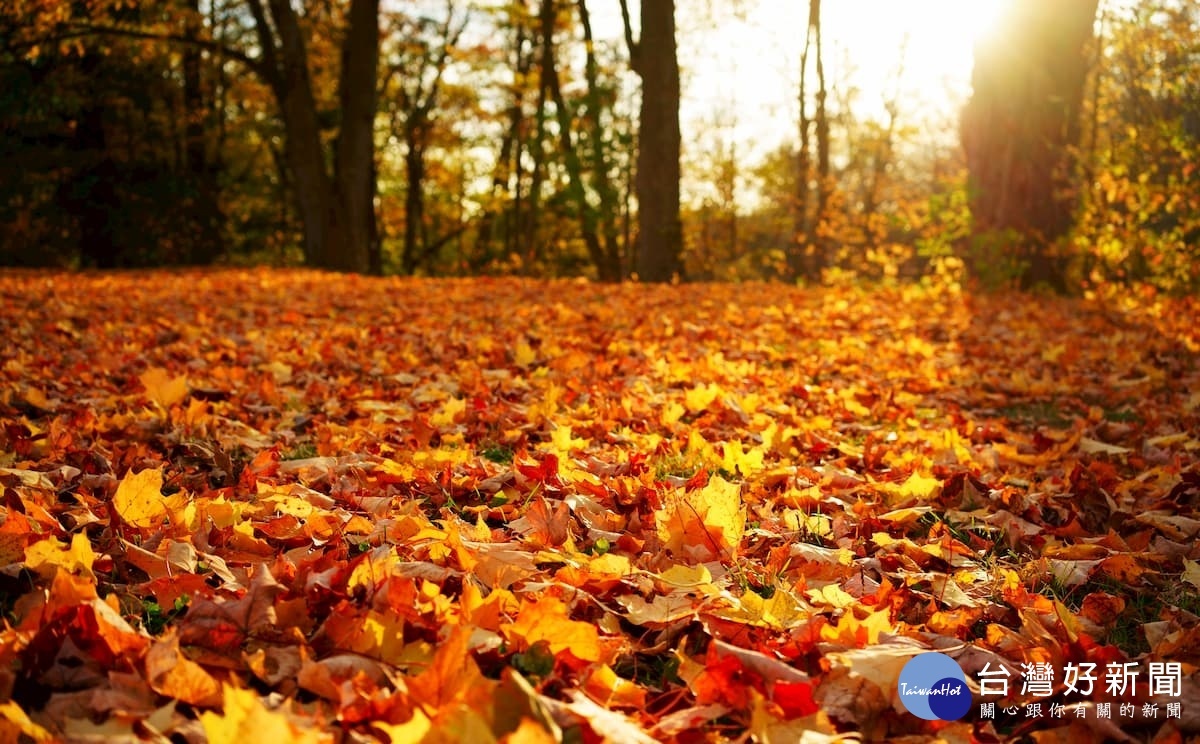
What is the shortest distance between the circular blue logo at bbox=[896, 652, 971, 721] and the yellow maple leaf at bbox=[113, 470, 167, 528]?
1.65 metres

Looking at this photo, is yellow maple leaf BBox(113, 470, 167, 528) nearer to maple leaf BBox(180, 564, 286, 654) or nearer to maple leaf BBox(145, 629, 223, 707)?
maple leaf BBox(180, 564, 286, 654)

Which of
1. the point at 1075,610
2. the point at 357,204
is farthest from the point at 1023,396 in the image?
the point at 357,204

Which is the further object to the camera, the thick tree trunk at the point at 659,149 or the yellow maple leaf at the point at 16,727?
the thick tree trunk at the point at 659,149

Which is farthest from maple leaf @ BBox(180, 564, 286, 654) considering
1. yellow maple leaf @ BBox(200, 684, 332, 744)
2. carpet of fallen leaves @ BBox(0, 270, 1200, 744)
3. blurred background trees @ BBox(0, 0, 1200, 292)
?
blurred background trees @ BBox(0, 0, 1200, 292)

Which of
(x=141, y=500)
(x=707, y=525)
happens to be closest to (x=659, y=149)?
(x=707, y=525)

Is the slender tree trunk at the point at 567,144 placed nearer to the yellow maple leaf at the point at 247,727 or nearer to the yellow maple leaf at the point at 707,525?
the yellow maple leaf at the point at 707,525

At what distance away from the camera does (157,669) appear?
4.40ft

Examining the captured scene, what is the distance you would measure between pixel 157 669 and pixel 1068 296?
11266 mm

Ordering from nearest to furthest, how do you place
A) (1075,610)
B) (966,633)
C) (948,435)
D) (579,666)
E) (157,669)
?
(157,669) → (579,666) → (966,633) → (1075,610) → (948,435)

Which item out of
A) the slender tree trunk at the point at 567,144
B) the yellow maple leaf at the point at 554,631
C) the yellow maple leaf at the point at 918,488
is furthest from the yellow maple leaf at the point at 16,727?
the slender tree trunk at the point at 567,144

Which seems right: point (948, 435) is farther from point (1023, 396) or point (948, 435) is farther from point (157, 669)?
point (157, 669)

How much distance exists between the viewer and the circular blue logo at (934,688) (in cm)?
151

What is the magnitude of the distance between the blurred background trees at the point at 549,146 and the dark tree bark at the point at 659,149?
0.13ft

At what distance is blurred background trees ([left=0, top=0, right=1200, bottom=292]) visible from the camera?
406 inches
